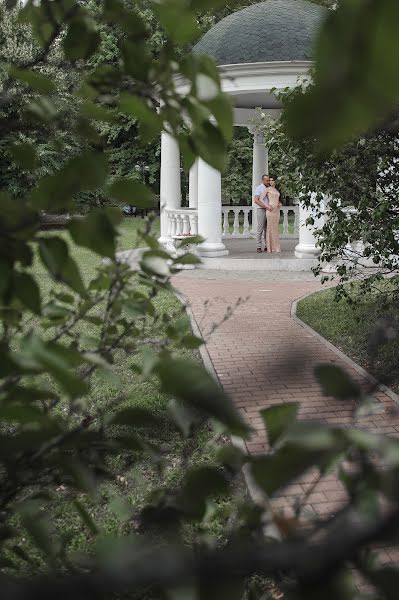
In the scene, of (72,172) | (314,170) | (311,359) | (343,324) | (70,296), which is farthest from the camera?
(343,324)

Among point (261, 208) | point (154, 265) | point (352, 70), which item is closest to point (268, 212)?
point (261, 208)

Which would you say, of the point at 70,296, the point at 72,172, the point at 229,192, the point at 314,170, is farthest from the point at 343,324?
the point at 229,192

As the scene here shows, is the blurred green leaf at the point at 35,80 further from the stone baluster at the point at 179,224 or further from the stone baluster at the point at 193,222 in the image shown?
the stone baluster at the point at 179,224

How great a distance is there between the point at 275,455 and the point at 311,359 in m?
0.14

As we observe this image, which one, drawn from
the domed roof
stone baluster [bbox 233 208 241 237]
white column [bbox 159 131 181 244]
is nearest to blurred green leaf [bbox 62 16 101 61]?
the domed roof

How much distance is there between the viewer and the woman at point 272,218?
1656cm

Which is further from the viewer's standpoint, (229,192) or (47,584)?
(229,192)

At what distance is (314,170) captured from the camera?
8.33 meters

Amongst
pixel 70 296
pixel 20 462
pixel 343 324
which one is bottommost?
pixel 343 324

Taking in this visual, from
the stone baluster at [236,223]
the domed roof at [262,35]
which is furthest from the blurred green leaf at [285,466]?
the stone baluster at [236,223]

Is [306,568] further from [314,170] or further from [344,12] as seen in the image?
[314,170]

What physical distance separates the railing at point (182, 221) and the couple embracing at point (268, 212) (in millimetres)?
1782

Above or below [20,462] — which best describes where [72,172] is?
above

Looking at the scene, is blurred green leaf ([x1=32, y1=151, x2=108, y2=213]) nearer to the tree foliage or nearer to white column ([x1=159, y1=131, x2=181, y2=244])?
the tree foliage
